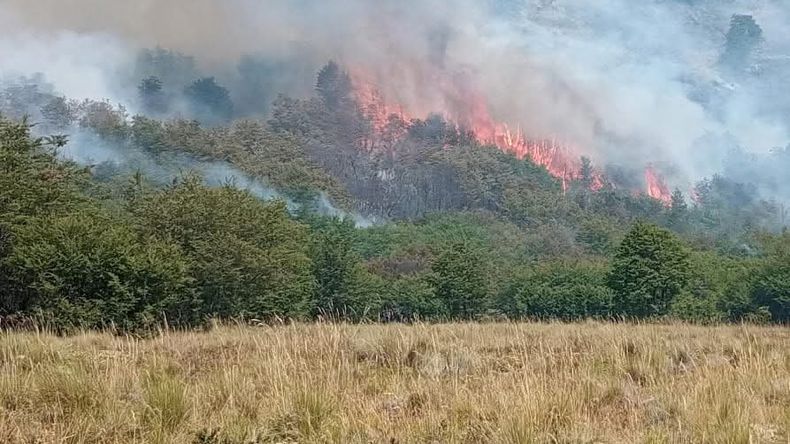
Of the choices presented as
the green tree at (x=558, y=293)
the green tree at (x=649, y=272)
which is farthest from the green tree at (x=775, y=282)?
the green tree at (x=558, y=293)

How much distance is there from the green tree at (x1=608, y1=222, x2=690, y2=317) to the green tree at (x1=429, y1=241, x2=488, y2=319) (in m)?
16.9

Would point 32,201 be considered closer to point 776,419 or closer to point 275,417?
point 275,417

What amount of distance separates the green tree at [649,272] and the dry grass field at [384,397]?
209 feet

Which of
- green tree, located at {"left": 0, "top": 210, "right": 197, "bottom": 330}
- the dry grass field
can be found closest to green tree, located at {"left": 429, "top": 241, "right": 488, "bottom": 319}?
green tree, located at {"left": 0, "top": 210, "right": 197, "bottom": 330}

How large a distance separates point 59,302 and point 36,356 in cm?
2238

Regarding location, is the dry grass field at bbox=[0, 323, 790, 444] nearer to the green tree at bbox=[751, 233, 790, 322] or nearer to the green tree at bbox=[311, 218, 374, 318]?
the green tree at bbox=[311, 218, 374, 318]

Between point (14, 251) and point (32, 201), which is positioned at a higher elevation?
point (32, 201)

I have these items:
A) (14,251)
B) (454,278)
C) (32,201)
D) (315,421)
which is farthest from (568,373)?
(454,278)

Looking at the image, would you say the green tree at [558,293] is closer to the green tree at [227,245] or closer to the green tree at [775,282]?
the green tree at [775,282]

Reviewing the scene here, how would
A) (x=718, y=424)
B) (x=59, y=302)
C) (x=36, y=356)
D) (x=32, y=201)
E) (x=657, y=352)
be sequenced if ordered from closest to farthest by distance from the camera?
(x=718, y=424)
(x=36, y=356)
(x=657, y=352)
(x=59, y=302)
(x=32, y=201)

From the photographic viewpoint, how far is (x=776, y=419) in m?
4.79

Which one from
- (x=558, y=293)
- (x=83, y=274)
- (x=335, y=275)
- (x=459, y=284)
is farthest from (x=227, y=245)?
(x=558, y=293)

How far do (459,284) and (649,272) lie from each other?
22.4 metres

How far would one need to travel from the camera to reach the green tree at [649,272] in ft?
221
